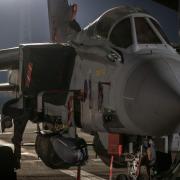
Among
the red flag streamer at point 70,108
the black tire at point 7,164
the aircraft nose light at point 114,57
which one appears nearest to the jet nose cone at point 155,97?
the aircraft nose light at point 114,57

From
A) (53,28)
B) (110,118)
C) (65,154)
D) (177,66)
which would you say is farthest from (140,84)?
(53,28)

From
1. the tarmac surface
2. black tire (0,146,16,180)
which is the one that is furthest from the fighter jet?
the tarmac surface

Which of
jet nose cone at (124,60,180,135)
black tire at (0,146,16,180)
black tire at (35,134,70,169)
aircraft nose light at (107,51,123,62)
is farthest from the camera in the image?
black tire at (0,146,16,180)

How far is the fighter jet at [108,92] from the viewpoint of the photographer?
5.05m

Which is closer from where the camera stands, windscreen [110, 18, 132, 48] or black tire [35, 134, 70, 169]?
windscreen [110, 18, 132, 48]

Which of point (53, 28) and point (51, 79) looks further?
point (53, 28)

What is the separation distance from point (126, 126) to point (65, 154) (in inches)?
44.1

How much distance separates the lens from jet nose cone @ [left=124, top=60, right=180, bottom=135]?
189 inches

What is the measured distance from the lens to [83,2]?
2488 centimetres

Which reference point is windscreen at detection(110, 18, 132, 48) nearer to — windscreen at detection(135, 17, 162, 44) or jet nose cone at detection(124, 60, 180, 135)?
windscreen at detection(135, 17, 162, 44)

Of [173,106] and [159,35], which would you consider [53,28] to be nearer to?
[159,35]

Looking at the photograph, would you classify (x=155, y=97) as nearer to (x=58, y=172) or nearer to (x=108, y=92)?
(x=108, y=92)

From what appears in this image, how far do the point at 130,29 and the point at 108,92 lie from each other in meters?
0.83

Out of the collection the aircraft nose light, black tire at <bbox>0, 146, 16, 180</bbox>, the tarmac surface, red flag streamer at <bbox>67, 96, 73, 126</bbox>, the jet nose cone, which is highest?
the aircraft nose light
